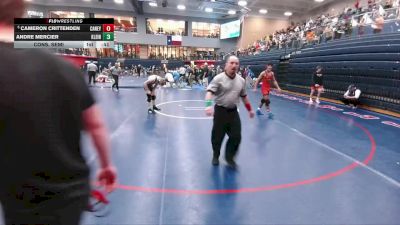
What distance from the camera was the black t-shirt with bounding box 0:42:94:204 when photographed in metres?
1.09

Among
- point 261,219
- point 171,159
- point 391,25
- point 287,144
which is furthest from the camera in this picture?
point 391,25

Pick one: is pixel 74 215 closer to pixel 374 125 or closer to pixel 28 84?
pixel 28 84

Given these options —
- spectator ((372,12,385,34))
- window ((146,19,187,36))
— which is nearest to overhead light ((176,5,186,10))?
window ((146,19,187,36))

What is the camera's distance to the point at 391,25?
40.9ft

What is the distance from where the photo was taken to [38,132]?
3.76ft

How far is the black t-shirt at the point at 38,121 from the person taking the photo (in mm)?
1091

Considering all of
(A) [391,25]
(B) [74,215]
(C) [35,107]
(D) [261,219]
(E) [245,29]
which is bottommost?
(D) [261,219]

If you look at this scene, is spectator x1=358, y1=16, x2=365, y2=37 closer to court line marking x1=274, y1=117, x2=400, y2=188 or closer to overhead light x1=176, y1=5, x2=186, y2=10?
court line marking x1=274, y1=117, x2=400, y2=188

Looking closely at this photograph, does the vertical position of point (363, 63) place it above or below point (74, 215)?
above

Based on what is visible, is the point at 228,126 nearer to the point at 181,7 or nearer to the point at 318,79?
the point at 318,79

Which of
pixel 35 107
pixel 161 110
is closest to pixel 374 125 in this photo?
pixel 161 110

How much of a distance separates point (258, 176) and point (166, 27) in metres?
42.4

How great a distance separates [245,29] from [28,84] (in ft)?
133
